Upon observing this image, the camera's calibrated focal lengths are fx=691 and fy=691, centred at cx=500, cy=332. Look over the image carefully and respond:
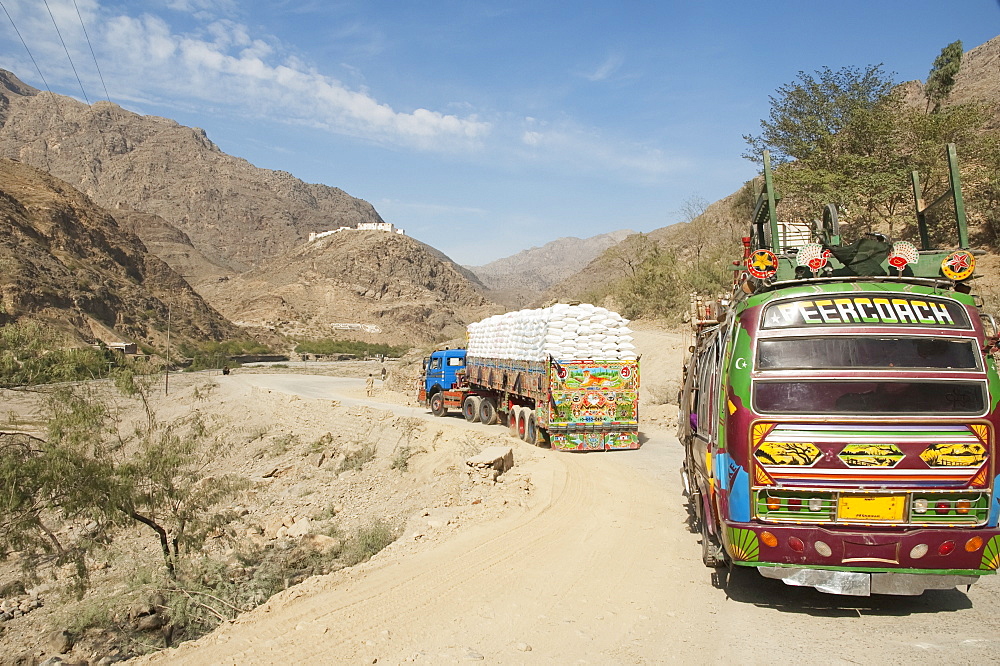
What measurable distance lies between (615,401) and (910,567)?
10885 millimetres

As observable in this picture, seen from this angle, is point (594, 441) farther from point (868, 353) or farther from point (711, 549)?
point (868, 353)

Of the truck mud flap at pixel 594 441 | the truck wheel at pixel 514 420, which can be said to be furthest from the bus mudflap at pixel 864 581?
the truck wheel at pixel 514 420

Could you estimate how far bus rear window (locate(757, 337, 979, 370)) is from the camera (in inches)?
203

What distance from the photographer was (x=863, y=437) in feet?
16.7

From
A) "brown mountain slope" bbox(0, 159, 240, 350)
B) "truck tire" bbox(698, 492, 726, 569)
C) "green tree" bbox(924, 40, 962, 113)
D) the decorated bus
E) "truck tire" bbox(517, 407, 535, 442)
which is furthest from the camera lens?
"brown mountain slope" bbox(0, 159, 240, 350)

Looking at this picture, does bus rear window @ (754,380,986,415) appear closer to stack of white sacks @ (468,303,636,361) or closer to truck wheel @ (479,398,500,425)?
stack of white sacks @ (468,303,636,361)

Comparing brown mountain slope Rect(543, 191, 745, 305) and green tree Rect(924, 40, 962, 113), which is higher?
green tree Rect(924, 40, 962, 113)

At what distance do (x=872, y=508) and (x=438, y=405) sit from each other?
21251 millimetres

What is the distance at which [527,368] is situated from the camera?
1702 cm

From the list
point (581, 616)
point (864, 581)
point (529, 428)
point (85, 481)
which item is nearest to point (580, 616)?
point (581, 616)

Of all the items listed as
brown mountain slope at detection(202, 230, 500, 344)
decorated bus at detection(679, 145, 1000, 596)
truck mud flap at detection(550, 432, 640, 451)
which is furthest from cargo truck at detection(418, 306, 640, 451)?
brown mountain slope at detection(202, 230, 500, 344)

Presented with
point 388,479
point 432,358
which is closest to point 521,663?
point 388,479

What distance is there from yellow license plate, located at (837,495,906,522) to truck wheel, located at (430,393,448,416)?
806 inches

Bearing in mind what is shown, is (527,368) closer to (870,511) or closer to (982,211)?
(870,511)
